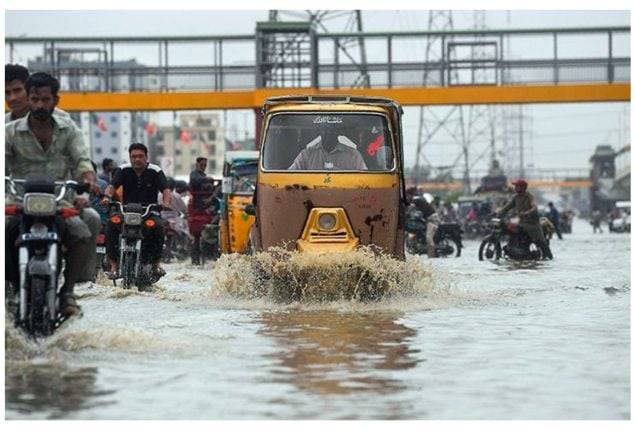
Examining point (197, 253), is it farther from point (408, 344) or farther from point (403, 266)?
point (408, 344)

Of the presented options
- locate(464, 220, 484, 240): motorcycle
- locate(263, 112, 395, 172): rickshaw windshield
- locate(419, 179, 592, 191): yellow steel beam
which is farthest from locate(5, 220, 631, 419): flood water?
locate(419, 179, 592, 191): yellow steel beam

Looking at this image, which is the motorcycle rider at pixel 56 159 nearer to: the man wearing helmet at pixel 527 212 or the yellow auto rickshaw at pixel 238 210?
the yellow auto rickshaw at pixel 238 210

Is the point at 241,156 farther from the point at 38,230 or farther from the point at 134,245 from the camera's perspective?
the point at 38,230

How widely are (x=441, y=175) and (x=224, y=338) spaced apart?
10248 centimetres

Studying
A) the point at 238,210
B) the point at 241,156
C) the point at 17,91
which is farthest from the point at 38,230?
the point at 241,156

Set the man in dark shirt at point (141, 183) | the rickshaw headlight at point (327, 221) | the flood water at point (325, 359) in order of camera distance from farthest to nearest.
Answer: the man in dark shirt at point (141, 183) → the rickshaw headlight at point (327, 221) → the flood water at point (325, 359)

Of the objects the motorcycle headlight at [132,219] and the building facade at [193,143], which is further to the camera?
the building facade at [193,143]

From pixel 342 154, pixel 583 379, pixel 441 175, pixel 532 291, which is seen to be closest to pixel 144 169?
pixel 342 154

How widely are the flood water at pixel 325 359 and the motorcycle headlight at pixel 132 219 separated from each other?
710 millimetres

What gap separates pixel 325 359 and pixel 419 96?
30.8 m

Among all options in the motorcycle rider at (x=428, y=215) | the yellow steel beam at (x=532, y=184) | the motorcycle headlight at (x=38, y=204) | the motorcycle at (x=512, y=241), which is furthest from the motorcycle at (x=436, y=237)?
the yellow steel beam at (x=532, y=184)

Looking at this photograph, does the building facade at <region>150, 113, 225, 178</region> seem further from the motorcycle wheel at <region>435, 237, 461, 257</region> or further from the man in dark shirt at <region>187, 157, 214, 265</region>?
the man in dark shirt at <region>187, 157, 214, 265</region>

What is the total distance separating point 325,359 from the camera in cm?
892

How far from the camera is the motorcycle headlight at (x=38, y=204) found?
873 centimetres
